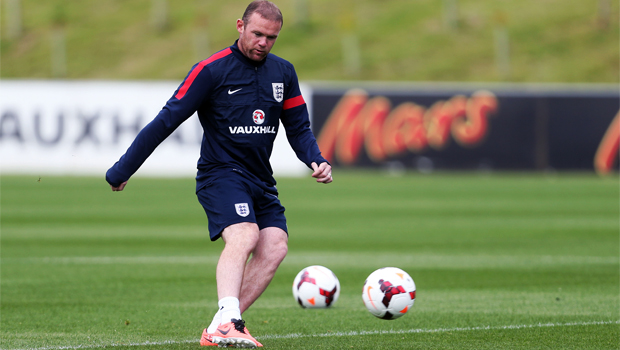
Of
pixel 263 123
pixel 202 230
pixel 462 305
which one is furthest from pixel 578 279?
pixel 202 230

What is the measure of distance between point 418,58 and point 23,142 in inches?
809

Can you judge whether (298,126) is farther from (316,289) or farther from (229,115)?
(316,289)

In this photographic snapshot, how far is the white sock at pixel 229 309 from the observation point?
554cm

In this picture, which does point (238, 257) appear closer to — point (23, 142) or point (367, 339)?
point (367, 339)

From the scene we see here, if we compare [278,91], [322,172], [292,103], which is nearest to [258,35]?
[278,91]

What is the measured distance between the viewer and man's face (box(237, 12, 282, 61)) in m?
5.71

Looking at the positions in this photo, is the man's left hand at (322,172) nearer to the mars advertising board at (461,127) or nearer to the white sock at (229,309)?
the white sock at (229,309)

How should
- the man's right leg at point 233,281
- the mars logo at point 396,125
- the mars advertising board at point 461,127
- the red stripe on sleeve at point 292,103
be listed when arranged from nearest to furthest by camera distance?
the man's right leg at point 233,281 < the red stripe on sleeve at point 292,103 < the mars advertising board at point 461,127 < the mars logo at point 396,125

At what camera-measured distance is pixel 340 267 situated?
10867 mm

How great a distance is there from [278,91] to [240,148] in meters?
0.44

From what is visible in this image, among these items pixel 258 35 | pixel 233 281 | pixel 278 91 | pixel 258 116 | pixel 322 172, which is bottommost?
pixel 233 281

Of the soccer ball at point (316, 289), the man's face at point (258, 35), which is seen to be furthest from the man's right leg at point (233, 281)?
the soccer ball at point (316, 289)

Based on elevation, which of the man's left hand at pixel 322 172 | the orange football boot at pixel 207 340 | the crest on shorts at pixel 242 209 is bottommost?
the orange football boot at pixel 207 340

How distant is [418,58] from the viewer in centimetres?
4341
